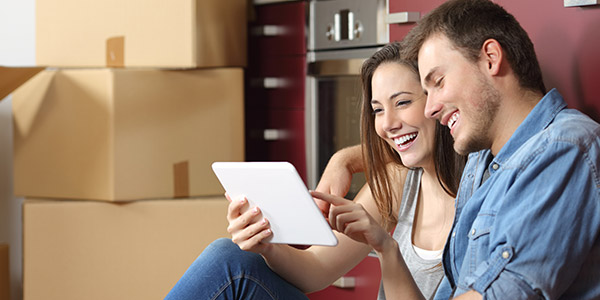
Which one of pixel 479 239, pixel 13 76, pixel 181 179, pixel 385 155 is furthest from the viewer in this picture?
pixel 181 179

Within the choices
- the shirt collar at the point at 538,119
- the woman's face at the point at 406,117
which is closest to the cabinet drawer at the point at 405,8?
the woman's face at the point at 406,117

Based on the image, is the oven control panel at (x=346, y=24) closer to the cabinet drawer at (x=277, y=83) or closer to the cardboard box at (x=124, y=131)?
the cabinet drawer at (x=277, y=83)

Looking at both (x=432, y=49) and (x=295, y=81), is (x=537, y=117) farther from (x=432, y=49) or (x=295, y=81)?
(x=295, y=81)

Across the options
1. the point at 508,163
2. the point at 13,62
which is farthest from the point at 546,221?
the point at 13,62

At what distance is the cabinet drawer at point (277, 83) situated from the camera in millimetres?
2170

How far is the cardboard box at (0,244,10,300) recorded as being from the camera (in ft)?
7.13

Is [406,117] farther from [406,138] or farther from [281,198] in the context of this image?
[281,198]

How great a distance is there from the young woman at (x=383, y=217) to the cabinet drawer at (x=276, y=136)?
69 cm

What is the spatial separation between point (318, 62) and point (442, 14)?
3.34 ft

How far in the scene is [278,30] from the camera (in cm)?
222

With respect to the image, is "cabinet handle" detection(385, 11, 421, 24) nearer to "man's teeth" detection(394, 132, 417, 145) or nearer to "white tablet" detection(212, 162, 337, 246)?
"man's teeth" detection(394, 132, 417, 145)

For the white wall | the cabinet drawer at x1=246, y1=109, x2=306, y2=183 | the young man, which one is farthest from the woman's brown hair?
the white wall

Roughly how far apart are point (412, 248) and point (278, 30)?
1017mm

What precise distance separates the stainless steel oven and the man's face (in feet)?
2.58
